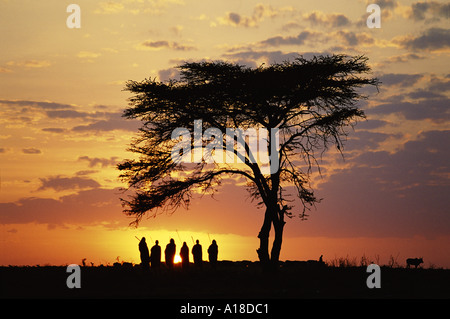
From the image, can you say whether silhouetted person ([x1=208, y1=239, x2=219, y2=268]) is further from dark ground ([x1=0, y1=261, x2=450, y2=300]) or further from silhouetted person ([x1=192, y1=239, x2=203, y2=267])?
dark ground ([x1=0, y1=261, x2=450, y2=300])

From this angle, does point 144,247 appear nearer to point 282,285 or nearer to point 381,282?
point 282,285

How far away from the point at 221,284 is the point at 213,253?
6928mm

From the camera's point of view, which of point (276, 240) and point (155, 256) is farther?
point (155, 256)

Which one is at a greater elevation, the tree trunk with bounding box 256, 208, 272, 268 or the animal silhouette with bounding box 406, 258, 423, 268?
the tree trunk with bounding box 256, 208, 272, 268

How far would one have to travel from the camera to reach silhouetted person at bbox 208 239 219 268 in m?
35.6

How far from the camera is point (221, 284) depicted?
2878cm

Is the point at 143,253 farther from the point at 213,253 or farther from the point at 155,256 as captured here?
the point at 213,253

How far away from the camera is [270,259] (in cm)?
3288

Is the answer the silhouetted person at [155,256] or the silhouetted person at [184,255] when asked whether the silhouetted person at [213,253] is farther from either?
the silhouetted person at [155,256]

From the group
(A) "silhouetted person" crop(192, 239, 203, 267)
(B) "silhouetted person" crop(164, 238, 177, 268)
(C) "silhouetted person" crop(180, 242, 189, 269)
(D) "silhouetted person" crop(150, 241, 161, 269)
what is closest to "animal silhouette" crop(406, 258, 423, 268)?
(A) "silhouetted person" crop(192, 239, 203, 267)

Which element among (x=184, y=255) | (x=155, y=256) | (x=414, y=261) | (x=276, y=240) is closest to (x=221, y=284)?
(x=276, y=240)

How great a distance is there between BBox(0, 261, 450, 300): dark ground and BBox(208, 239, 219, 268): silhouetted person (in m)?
2.85

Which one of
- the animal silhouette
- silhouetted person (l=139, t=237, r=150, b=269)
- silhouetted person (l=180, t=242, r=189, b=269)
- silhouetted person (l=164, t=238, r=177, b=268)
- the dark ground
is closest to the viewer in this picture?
the dark ground
